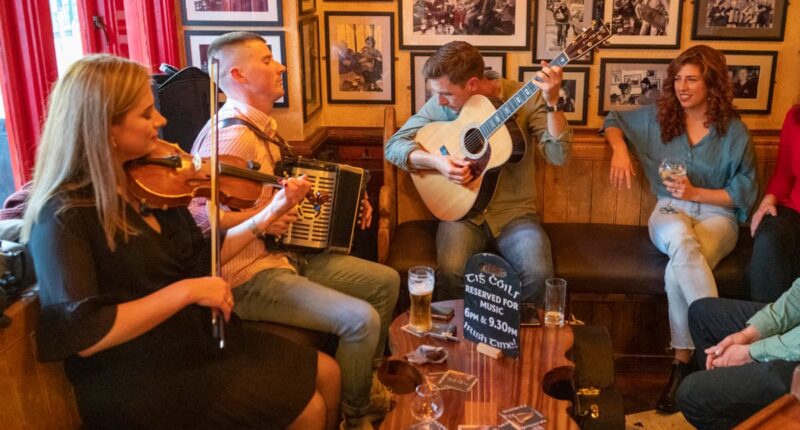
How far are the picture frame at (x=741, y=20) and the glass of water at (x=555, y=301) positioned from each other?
180 cm

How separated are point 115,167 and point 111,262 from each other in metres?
0.24

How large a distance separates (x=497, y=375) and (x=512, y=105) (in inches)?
46.8

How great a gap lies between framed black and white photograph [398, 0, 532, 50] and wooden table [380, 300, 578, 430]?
160cm

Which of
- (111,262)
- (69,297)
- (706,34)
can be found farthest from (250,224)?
(706,34)

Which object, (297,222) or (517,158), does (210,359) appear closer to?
(297,222)

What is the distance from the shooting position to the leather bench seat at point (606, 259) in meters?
3.03

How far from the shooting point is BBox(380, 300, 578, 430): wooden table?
6.55 feet

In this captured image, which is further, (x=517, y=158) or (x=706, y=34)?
(x=706, y=34)

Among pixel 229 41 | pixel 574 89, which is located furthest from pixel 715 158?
pixel 229 41

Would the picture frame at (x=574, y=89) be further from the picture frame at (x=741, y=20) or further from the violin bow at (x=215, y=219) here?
the violin bow at (x=215, y=219)

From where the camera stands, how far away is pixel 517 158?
123 inches

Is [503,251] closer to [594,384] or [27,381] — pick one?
[594,384]

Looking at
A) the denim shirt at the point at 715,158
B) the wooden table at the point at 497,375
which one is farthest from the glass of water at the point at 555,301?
the denim shirt at the point at 715,158

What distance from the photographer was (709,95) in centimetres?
313
